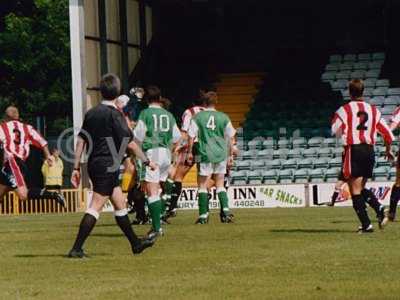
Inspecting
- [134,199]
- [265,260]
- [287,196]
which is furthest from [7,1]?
Answer: [265,260]

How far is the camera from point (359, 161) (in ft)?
56.4

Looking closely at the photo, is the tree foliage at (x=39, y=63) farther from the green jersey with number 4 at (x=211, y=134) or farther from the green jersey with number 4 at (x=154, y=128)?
the green jersey with number 4 at (x=154, y=128)

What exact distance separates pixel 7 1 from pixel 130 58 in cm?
1624

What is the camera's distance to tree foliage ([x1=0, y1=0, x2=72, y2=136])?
52844 mm

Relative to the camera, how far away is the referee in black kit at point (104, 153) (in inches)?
562

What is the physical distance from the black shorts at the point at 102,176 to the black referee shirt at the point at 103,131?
0.07 ft

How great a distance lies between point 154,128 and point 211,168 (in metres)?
3.16

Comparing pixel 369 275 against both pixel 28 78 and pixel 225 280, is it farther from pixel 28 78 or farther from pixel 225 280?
pixel 28 78

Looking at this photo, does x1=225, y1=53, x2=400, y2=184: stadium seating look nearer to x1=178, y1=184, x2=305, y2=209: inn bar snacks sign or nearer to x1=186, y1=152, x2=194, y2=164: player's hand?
x1=178, y1=184, x2=305, y2=209: inn bar snacks sign

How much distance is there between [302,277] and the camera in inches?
468

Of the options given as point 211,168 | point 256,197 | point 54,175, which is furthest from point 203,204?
point 54,175

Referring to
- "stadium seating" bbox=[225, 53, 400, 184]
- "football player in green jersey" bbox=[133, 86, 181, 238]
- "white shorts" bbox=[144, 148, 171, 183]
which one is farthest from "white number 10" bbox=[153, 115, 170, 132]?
"stadium seating" bbox=[225, 53, 400, 184]

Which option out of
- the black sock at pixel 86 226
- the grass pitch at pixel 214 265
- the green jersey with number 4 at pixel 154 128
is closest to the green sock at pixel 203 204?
the grass pitch at pixel 214 265

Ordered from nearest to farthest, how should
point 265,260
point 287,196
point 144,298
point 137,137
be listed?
point 144,298
point 265,260
point 137,137
point 287,196
